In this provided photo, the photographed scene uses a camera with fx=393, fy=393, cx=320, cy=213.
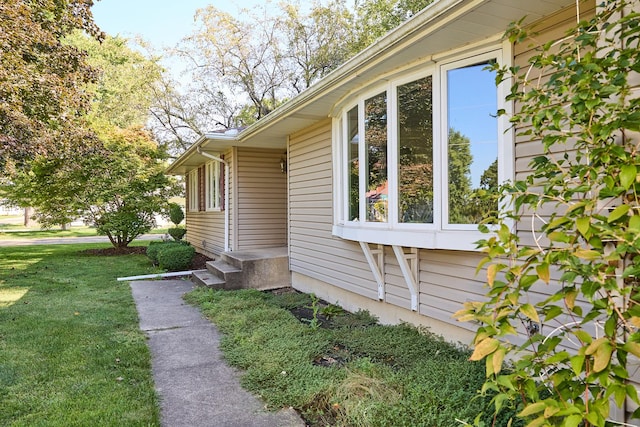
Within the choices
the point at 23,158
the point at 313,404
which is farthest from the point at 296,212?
the point at 23,158

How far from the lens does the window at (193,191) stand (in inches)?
472

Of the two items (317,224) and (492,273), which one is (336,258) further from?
A: (492,273)

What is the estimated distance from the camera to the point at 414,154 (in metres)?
3.68

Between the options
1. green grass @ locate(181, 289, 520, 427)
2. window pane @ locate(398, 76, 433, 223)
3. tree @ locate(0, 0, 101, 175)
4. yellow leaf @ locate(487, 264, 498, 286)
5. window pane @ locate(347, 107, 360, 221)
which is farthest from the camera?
tree @ locate(0, 0, 101, 175)

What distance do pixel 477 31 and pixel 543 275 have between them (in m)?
→ 2.36

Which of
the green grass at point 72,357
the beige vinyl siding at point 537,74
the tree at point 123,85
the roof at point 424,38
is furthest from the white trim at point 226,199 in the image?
the tree at point 123,85

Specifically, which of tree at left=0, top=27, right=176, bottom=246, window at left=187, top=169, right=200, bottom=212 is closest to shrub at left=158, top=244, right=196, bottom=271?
window at left=187, top=169, right=200, bottom=212

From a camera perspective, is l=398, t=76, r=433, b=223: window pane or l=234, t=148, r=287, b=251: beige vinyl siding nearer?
l=398, t=76, r=433, b=223: window pane

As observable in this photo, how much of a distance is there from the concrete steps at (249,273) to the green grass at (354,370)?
1719mm

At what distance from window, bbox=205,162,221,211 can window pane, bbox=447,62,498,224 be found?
6.85 meters

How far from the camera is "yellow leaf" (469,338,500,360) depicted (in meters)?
1.17

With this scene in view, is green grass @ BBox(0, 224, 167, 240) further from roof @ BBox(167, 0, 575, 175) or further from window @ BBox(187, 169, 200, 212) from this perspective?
roof @ BBox(167, 0, 575, 175)

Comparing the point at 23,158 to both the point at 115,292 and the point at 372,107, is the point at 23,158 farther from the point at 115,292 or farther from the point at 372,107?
the point at 372,107

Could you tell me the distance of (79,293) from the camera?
22.0 ft
